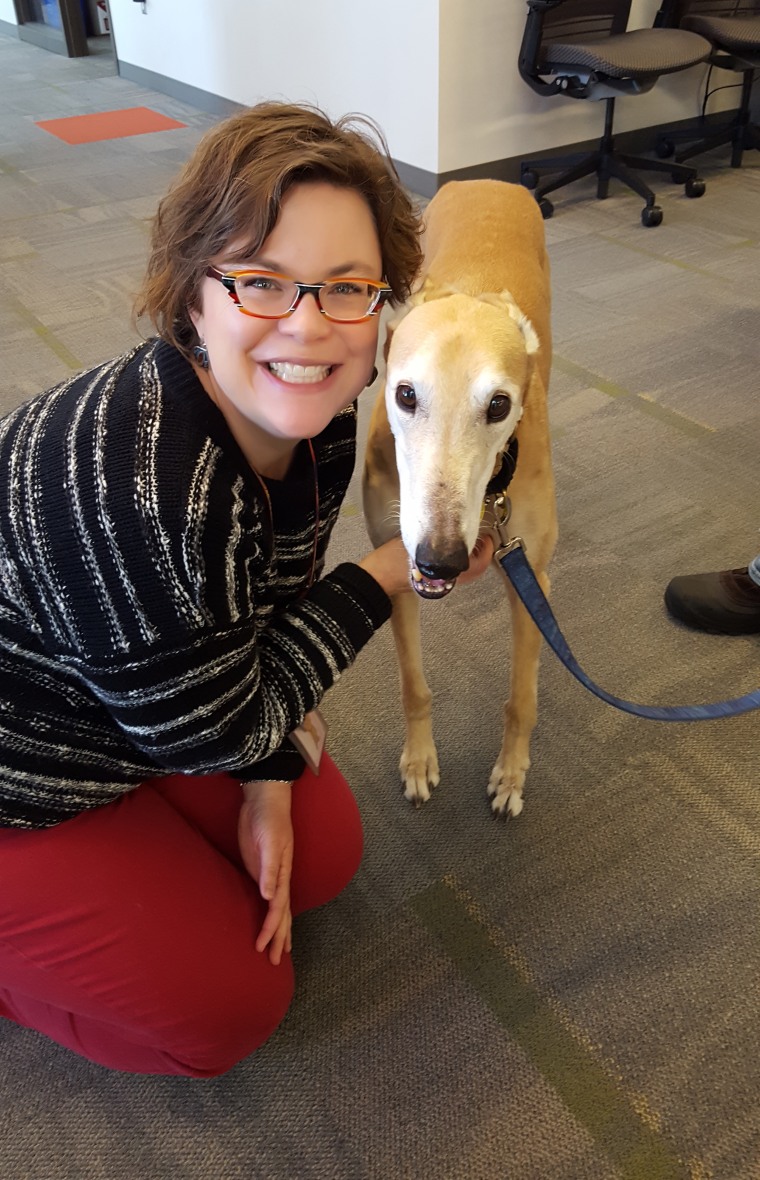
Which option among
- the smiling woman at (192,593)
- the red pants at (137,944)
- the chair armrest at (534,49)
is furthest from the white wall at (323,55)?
the red pants at (137,944)

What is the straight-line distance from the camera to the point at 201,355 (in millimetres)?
1021

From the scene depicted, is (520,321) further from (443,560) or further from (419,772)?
(419,772)

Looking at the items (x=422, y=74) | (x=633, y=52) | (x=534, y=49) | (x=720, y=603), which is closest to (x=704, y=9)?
(x=633, y=52)

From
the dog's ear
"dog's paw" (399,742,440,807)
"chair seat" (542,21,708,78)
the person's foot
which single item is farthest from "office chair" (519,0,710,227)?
"dog's paw" (399,742,440,807)

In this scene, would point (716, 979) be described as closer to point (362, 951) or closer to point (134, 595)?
point (362, 951)

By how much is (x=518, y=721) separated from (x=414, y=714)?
20 cm

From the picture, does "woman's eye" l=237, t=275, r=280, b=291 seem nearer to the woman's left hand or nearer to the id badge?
Result: the id badge

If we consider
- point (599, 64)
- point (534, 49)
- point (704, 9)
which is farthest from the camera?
point (704, 9)

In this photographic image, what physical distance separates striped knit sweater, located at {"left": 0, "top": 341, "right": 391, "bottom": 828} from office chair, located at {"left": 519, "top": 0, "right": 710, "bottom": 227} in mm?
3381

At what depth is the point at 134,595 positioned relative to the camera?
34.7 inches

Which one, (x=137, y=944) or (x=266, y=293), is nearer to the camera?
(x=266, y=293)

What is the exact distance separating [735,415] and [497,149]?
103 inches

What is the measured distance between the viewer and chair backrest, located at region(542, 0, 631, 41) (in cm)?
398

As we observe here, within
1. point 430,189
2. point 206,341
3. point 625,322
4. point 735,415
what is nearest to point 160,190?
point 430,189
